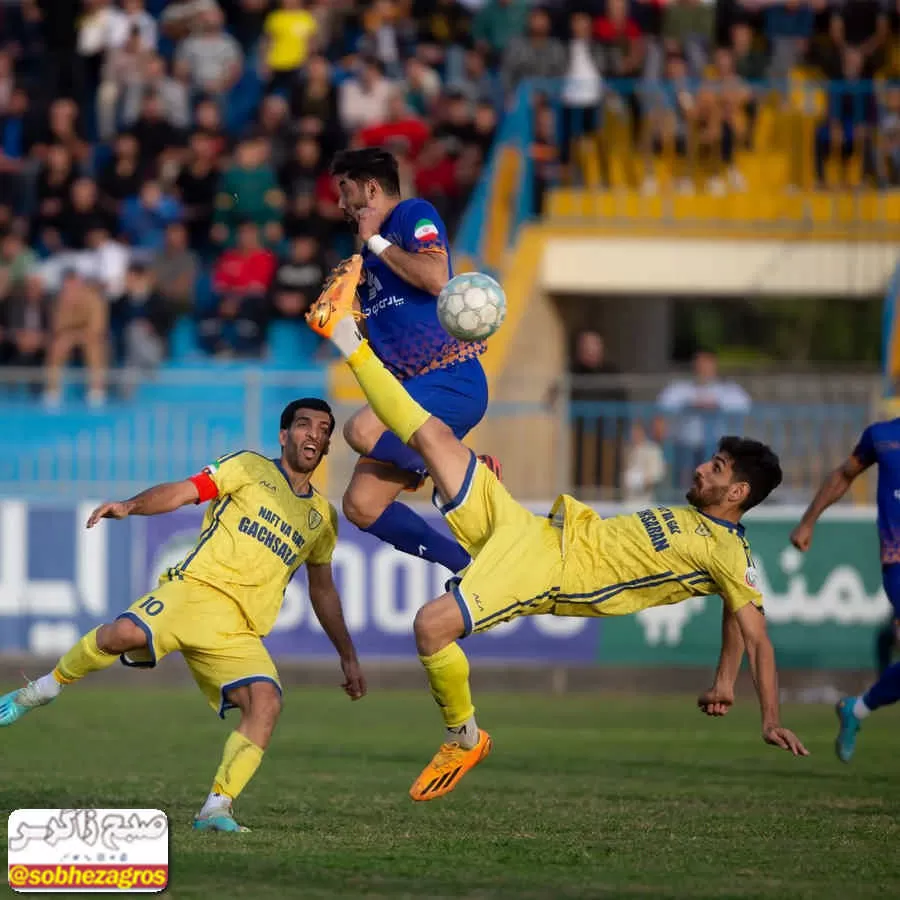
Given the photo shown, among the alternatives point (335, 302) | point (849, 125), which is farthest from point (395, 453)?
point (849, 125)

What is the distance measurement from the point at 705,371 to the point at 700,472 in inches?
386

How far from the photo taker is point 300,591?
1717 cm

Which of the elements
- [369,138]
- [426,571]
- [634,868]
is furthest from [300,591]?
[634,868]

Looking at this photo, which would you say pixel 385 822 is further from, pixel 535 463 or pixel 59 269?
pixel 59 269

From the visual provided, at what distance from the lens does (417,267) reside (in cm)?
910

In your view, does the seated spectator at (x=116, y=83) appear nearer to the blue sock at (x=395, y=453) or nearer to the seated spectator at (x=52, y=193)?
the seated spectator at (x=52, y=193)

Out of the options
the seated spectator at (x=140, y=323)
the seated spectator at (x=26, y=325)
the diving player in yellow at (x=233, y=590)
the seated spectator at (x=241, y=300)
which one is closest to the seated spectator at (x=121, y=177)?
the seated spectator at (x=140, y=323)

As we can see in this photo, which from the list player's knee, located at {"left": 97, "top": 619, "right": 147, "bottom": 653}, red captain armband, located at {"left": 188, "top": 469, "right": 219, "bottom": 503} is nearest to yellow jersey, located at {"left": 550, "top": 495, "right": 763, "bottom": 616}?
red captain armband, located at {"left": 188, "top": 469, "right": 219, "bottom": 503}

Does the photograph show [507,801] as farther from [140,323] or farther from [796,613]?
[140,323]

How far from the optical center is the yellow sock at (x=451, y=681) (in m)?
8.64

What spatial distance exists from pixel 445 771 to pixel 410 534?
144 centimetres

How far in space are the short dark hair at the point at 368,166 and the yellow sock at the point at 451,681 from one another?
2240 mm

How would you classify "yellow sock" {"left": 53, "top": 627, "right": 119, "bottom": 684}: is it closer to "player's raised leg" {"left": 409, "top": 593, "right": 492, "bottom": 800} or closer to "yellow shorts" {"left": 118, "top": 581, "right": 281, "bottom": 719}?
"yellow shorts" {"left": 118, "top": 581, "right": 281, "bottom": 719}

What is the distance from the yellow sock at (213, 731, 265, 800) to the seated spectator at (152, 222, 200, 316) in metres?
12.7
